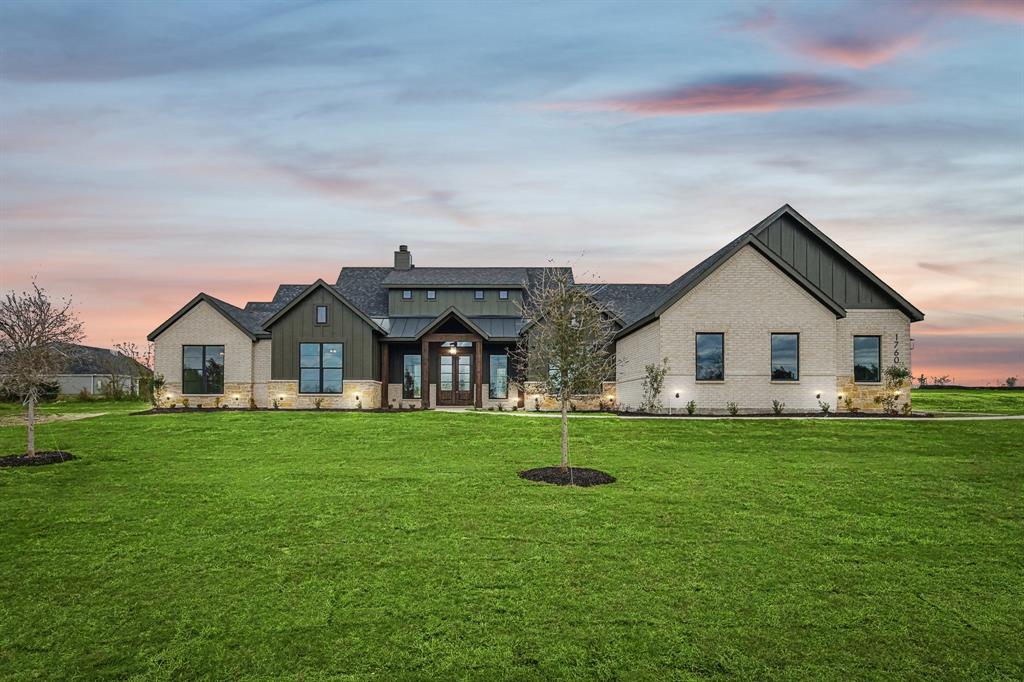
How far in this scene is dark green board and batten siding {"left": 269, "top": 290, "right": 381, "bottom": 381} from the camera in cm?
2992

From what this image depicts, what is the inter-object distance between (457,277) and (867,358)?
20.0 meters

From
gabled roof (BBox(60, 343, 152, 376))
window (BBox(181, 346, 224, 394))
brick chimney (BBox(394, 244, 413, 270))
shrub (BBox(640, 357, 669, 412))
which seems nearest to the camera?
shrub (BBox(640, 357, 669, 412))

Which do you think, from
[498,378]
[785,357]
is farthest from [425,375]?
[785,357]

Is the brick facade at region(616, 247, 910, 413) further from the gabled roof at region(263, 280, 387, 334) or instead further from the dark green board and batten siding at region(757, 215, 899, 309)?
the gabled roof at region(263, 280, 387, 334)

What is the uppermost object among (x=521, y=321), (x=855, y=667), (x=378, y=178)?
(x=378, y=178)

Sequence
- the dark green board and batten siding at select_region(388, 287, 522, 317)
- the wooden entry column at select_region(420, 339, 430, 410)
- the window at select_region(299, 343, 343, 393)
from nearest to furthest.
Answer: the wooden entry column at select_region(420, 339, 430, 410) < the window at select_region(299, 343, 343, 393) < the dark green board and batten siding at select_region(388, 287, 522, 317)

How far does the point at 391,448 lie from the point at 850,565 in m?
11.6

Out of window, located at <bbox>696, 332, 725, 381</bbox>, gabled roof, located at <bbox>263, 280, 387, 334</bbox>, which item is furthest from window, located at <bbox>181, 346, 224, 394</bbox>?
window, located at <bbox>696, 332, 725, 381</bbox>

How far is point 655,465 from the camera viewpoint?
560 inches

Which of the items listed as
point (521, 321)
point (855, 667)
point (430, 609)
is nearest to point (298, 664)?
point (430, 609)

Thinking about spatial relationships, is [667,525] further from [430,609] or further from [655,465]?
[655,465]

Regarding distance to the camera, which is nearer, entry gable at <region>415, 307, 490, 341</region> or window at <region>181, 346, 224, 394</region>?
entry gable at <region>415, 307, 490, 341</region>

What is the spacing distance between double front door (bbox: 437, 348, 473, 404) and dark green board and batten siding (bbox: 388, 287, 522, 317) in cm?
344

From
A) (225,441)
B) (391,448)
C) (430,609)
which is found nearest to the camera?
(430,609)
